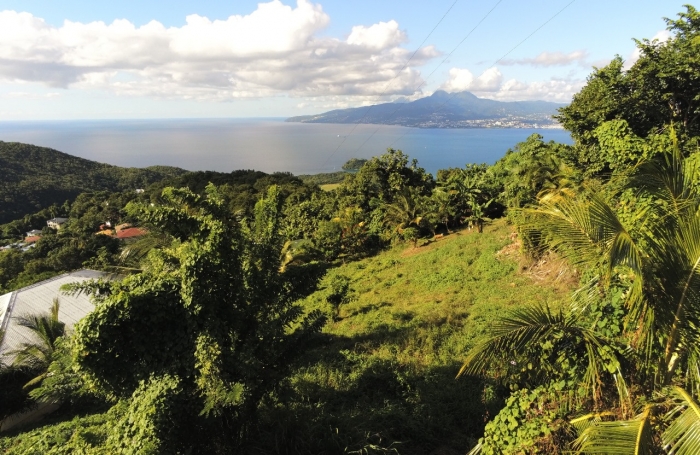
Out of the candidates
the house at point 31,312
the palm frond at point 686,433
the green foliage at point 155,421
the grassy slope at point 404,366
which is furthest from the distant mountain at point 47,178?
the palm frond at point 686,433

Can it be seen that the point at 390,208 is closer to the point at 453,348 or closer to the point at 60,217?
the point at 453,348

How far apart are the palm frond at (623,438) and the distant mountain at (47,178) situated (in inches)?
2725

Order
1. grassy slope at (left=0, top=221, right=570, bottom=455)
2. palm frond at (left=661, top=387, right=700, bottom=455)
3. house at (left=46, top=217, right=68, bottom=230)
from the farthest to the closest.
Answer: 1. house at (left=46, top=217, right=68, bottom=230)
2. grassy slope at (left=0, top=221, right=570, bottom=455)
3. palm frond at (left=661, top=387, right=700, bottom=455)

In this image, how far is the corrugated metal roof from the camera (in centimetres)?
1166

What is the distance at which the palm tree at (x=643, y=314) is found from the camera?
7.51 feet

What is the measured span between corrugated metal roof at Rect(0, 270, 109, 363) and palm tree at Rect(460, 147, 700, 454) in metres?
12.7

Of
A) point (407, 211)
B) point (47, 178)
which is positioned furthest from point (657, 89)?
point (47, 178)

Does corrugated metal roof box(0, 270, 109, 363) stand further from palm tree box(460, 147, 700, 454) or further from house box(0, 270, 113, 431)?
palm tree box(460, 147, 700, 454)

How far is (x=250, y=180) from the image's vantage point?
44.2 metres

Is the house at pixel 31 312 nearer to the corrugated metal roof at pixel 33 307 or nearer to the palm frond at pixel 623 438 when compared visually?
the corrugated metal roof at pixel 33 307

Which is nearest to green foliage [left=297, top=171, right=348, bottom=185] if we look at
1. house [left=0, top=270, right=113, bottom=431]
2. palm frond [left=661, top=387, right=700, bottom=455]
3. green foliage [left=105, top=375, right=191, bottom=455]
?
house [left=0, top=270, right=113, bottom=431]

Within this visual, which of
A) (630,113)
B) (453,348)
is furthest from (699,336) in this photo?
(630,113)

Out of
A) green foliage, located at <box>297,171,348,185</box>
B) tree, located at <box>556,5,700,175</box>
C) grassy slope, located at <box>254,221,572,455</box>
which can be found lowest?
green foliage, located at <box>297,171,348,185</box>

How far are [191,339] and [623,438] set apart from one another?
3.75m
